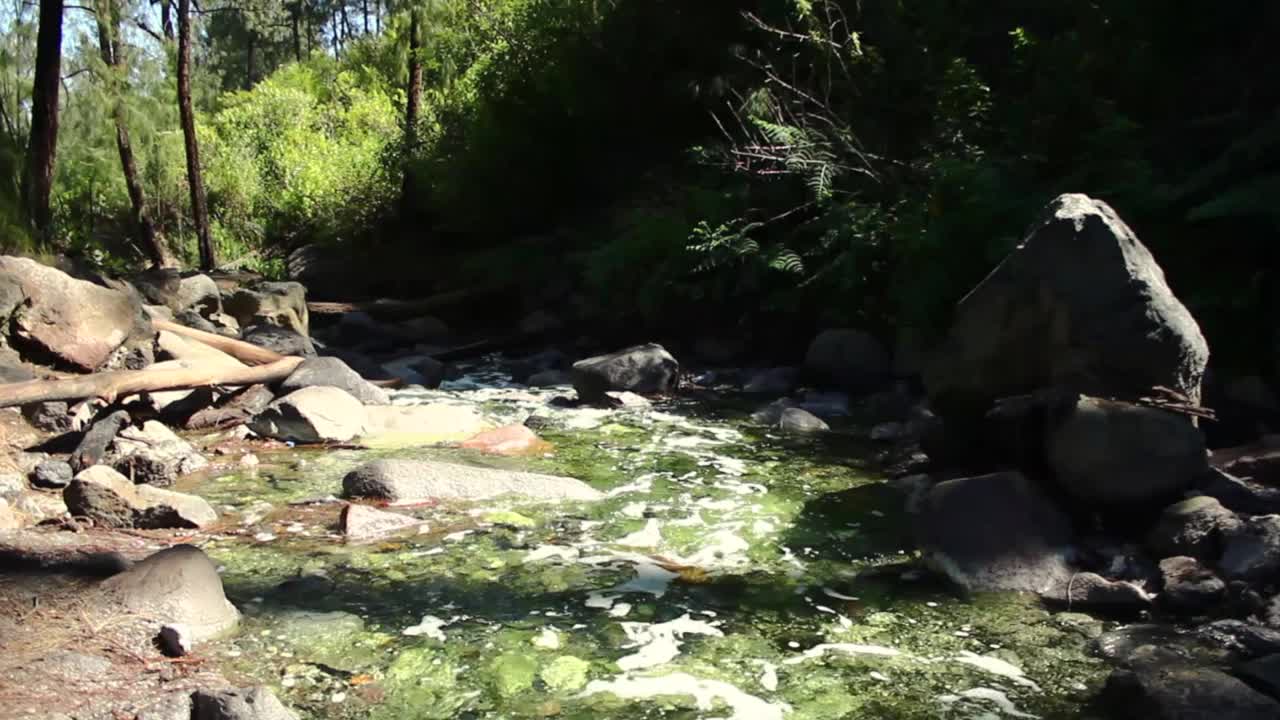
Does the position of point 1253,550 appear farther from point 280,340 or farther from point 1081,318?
point 280,340

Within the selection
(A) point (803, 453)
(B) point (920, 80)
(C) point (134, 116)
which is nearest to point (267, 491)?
(A) point (803, 453)

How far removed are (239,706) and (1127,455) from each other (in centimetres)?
406

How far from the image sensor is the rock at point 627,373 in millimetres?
9977

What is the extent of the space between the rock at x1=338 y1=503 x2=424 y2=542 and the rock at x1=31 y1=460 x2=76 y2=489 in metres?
1.85

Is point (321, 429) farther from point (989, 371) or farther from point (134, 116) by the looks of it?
point (134, 116)

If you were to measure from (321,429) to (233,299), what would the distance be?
6.44 meters

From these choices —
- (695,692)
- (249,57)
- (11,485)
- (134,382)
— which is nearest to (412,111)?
(134,382)

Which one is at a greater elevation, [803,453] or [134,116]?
[134,116]

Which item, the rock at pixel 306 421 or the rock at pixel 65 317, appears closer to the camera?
the rock at pixel 306 421

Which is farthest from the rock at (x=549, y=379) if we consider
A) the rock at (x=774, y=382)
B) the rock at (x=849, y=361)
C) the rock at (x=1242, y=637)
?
the rock at (x=1242, y=637)

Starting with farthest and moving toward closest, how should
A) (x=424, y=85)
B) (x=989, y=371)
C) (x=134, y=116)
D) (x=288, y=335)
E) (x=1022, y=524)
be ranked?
(x=424, y=85) → (x=134, y=116) → (x=288, y=335) → (x=989, y=371) → (x=1022, y=524)

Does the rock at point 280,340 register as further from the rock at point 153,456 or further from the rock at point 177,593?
the rock at point 177,593

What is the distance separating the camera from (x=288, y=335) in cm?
1175

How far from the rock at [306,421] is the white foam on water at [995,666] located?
502 centimetres
